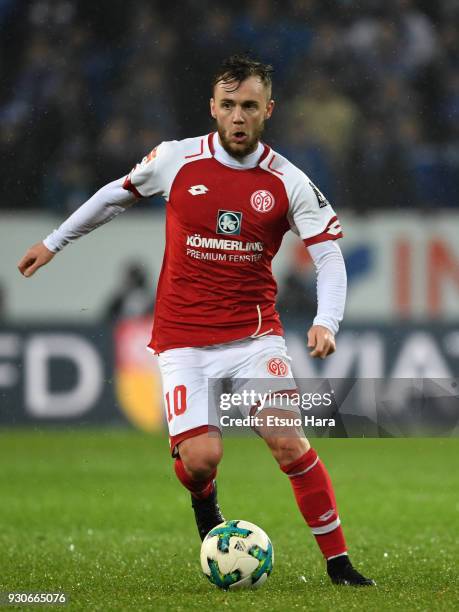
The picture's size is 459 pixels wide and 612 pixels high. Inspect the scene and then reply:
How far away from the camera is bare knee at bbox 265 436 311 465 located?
4648 mm

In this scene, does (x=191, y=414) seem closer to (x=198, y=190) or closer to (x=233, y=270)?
(x=233, y=270)

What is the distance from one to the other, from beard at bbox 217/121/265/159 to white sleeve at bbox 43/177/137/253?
0.44 meters

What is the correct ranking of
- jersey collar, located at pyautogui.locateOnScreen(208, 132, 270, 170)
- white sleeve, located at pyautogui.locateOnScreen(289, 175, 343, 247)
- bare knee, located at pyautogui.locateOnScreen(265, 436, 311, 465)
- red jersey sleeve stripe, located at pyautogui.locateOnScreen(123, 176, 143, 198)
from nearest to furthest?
bare knee, located at pyautogui.locateOnScreen(265, 436, 311, 465), white sleeve, located at pyautogui.locateOnScreen(289, 175, 343, 247), jersey collar, located at pyautogui.locateOnScreen(208, 132, 270, 170), red jersey sleeve stripe, located at pyautogui.locateOnScreen(123, 176, 143, 198)

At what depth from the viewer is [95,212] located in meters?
5.03

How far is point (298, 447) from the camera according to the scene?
466 cm

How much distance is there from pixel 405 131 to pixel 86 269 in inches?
140

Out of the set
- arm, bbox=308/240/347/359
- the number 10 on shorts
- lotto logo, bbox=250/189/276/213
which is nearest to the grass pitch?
the number 10 on shorts

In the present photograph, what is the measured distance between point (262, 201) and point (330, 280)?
0.40 metres

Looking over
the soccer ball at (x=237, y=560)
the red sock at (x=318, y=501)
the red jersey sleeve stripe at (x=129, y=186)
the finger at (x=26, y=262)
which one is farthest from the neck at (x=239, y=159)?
the soccer ball at (x=237, y=560)

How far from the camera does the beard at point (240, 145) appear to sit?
4781 mm

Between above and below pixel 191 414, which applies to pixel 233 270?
above

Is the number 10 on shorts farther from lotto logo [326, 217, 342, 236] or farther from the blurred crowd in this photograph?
the blurred crowd

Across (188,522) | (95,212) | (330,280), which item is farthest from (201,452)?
(188,522)

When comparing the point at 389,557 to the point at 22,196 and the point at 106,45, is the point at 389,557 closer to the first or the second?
the point at 22,196
